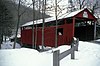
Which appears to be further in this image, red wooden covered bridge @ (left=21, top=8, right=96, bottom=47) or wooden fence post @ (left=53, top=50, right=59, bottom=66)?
red wooden covered bridge @ (left=21, top=8, right=96, bottom=47)

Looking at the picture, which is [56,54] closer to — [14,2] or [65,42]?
[65,42]

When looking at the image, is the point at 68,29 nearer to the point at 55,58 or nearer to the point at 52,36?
the point at 52,36

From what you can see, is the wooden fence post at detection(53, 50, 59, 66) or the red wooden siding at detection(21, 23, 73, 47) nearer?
the wooden fence post at detection(53, 50, 59, 66)

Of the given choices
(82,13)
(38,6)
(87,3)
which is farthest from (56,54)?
(87,3)

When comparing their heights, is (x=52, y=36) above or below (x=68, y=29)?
below

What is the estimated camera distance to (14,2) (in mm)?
27453

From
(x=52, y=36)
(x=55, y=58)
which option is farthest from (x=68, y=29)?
(x=55, y=58)

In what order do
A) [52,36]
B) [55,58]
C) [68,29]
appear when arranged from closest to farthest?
[55,58]
[68,29]
[52,36]

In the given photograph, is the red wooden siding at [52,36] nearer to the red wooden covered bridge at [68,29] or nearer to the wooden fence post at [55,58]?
the red wooden covered bridge at [68,29]

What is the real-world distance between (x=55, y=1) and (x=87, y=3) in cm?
2062

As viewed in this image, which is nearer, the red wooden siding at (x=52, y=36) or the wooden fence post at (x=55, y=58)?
the wooden fence post at (x=55, y=58)

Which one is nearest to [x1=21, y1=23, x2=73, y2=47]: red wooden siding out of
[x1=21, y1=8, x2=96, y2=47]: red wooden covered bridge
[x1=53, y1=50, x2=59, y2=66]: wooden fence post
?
[x1=21, y1=8, x2=96, y2=47]: red wooden covered bridge

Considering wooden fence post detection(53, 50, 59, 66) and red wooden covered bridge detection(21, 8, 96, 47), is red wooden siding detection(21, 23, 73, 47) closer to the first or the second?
red wooden covered bridge detection(21, 8, 96, 47)

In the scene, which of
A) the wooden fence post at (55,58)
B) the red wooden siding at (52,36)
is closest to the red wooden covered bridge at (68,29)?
the red wooden siding at (52,36)
